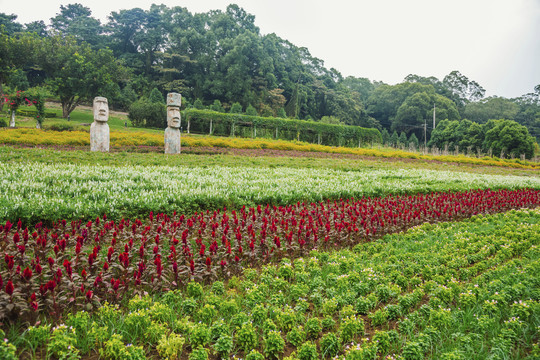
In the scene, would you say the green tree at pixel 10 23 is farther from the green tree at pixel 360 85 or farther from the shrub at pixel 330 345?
the green tree at pixel 360 85

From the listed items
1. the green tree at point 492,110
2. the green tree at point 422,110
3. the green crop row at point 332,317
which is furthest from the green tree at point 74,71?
the green tree at point 492,110

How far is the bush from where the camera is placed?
3744 cm

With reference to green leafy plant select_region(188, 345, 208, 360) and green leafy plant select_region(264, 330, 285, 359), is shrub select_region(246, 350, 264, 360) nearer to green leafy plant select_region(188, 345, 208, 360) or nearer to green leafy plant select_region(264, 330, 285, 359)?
green leafy plant select_region(264, 330, 285, 359)

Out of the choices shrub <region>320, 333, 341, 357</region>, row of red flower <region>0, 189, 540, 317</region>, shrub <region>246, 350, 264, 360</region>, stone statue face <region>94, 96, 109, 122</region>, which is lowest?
shrub <region>320, 333, 341, 357</region>

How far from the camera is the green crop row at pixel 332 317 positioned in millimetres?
2383

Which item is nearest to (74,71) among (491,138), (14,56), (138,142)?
(14,56)

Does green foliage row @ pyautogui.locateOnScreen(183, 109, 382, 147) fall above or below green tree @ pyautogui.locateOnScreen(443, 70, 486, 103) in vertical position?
below

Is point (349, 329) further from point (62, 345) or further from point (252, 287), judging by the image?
point (62, 345)

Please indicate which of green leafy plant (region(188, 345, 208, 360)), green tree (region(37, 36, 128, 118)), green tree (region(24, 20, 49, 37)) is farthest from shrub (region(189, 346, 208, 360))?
green tree (region(24, 20, 49, 37))

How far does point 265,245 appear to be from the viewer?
4.51 m

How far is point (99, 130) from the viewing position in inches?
626

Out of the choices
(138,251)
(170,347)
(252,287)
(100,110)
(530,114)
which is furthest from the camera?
(530,114)

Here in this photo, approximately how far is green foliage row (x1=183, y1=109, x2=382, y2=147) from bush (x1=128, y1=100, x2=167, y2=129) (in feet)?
15.4

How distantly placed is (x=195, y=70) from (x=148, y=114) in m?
19.0
